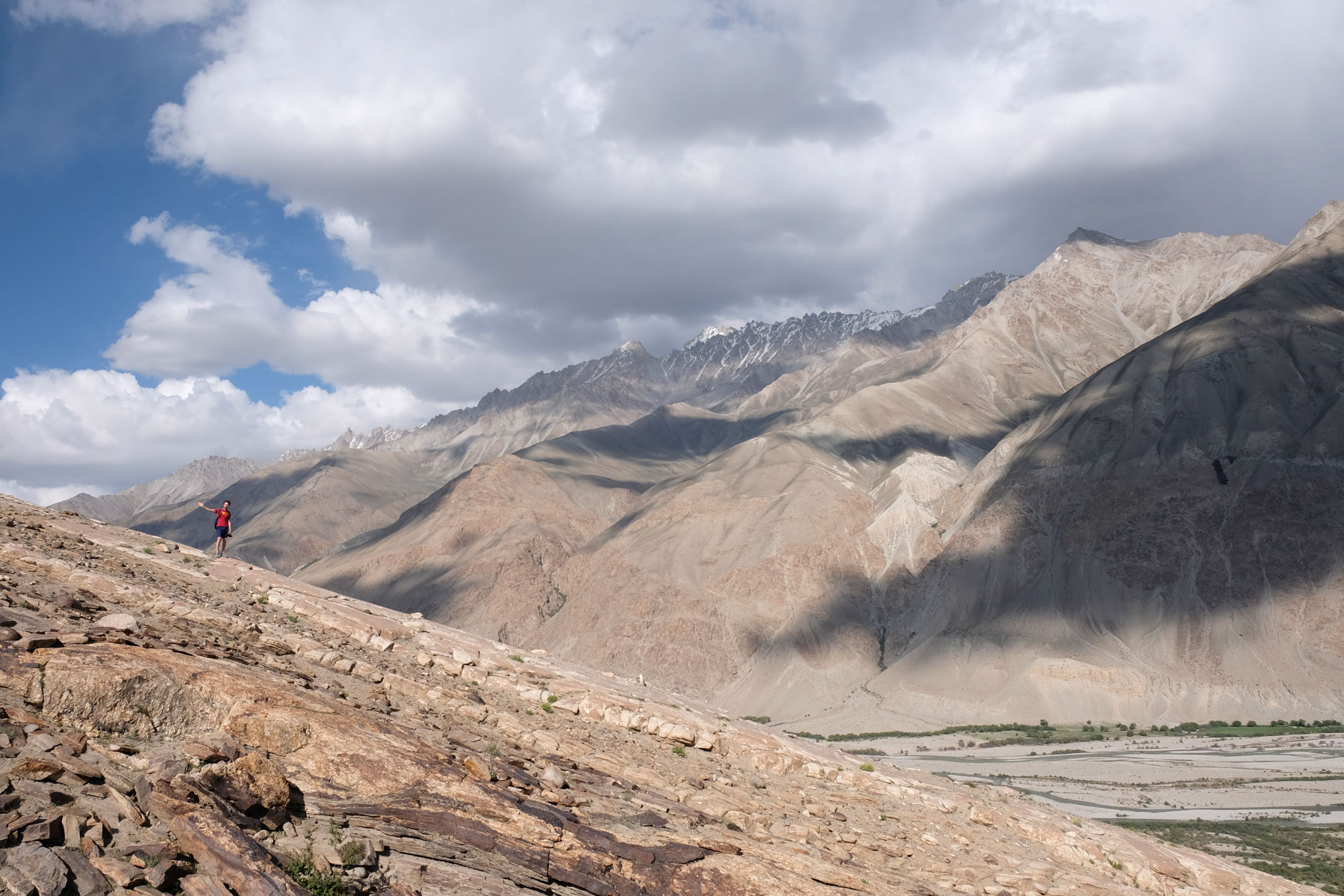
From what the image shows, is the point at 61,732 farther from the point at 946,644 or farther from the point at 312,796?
the point at 946,644

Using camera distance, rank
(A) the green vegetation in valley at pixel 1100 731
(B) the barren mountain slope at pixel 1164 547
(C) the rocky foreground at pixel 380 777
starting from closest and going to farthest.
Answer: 1. (C) the rocky foreground at pixel 380 777
2. (A) the green vegetation in valley at pixel 1100 731
3. (B) the barren mountain slope at pixel 1164 547

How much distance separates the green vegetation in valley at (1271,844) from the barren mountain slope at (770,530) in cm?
5612

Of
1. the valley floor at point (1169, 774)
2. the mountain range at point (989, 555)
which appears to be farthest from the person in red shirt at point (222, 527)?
the mountain range at point (989, 555)

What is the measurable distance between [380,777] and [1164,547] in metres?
98.7

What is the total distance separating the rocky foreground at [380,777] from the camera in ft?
24.9

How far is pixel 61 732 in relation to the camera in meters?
8.36

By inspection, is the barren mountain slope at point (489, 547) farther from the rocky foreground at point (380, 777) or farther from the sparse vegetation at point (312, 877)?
the sparse vegetation at point (312, 877)

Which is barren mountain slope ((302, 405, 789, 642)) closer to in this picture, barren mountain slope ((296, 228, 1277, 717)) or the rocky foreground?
barren mountain slope ((296, 228, 1277, 717))

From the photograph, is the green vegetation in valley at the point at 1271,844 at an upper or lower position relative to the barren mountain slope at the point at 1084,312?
lower

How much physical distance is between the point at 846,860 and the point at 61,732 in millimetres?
10443

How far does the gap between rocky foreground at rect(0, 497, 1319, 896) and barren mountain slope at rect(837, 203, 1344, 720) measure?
6863cm

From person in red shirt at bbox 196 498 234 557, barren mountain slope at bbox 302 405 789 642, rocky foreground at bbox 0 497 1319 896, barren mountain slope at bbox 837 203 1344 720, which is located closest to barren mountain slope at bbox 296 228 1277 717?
barren mountain slope at bbox 302 405 789 642

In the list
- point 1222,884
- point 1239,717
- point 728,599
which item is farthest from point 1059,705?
point 1222,884

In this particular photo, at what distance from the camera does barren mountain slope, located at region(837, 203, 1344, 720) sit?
80.0 meters
